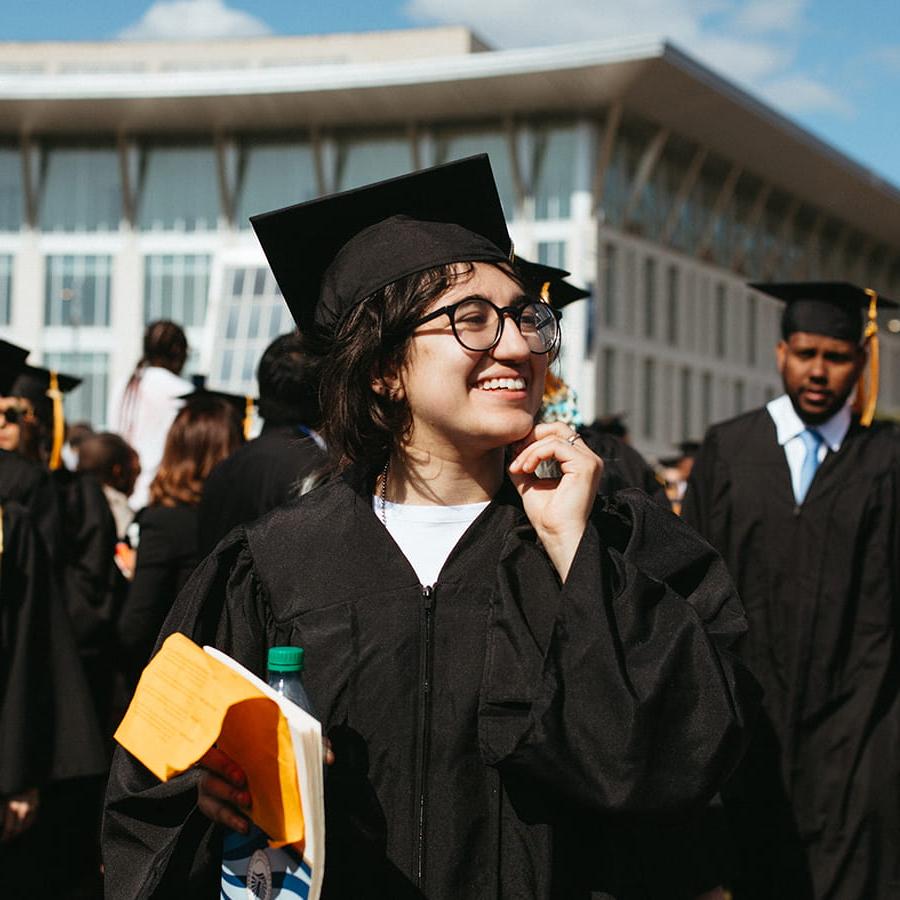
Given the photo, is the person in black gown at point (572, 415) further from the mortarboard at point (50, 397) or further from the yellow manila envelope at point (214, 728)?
the mortarboard at point (50, 397)

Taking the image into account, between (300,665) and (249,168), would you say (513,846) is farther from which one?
(249,168)

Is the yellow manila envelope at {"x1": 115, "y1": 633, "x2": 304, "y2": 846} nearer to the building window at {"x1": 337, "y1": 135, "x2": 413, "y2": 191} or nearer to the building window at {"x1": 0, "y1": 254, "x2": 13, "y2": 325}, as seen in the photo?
the building window at {"x1": 337, "y1": 135, "x2": 413, "y2": 191}

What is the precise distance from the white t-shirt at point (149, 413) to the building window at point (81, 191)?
105ft

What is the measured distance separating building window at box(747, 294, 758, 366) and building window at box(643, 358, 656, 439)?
6413 millimetres

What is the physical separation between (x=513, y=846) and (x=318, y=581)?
0.53m

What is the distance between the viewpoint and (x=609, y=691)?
2.06 m

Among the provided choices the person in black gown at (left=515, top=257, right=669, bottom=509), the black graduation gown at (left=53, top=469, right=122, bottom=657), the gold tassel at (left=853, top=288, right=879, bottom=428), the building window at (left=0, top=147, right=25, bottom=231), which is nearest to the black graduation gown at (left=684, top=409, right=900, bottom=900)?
the gold tassel at (left=853, top=288, right=879, bottom=428)

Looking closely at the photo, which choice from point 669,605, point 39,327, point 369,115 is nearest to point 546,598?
point 669,605

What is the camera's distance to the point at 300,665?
202 cm

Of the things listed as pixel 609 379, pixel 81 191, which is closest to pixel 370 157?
pixel 81 191

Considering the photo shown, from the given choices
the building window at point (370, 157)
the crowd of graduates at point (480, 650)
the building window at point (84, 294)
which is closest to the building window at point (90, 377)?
the building window at point (84, 294)

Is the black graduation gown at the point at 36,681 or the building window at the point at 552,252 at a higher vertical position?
the building window at the point at 552,252

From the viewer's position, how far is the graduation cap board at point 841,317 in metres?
5.41

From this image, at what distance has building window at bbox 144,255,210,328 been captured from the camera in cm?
3788
